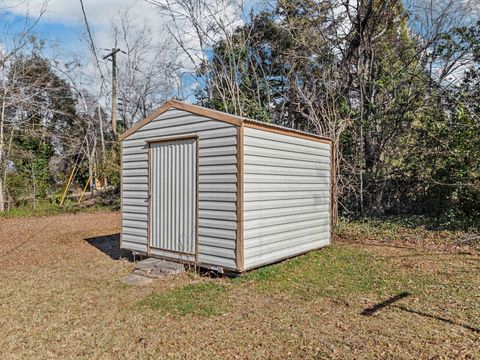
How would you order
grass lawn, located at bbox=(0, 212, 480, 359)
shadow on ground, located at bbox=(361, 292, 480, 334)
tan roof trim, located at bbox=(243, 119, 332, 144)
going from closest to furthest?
grass lawn, located at bbox=(0, 212, 480, 359) < shadow on ground, located at bbox=(361, 292, 480, 334) < tan roof trim, located at bbox=(243, 119, 332, 144)

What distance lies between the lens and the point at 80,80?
1786 centimetres

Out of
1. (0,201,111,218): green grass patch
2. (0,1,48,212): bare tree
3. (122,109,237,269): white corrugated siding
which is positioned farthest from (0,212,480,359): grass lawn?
(0,1,48,212): bare tree

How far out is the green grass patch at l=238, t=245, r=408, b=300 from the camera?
4148 mm

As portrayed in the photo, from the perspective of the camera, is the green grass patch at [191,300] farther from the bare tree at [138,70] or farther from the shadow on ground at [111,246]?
the bare tree at [138,70]

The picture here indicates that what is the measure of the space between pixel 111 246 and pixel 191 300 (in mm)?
3706

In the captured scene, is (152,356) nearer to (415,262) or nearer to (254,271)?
(254,271)

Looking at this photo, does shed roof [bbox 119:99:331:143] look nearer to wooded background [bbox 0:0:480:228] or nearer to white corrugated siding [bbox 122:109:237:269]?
white corrugated siding [bbox 122:109:237:269]

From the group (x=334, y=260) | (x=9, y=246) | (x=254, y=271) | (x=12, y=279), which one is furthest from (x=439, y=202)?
(x=9, y=246)

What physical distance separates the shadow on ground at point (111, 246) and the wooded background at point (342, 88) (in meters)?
4.21

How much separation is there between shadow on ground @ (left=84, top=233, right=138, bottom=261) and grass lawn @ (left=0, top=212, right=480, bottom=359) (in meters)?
0.19

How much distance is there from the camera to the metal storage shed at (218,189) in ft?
14.6

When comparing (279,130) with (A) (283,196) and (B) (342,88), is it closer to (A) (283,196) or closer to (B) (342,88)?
(A) (283,196)

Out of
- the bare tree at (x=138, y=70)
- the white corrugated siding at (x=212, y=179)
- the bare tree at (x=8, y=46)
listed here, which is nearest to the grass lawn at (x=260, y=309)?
the white corrugated siding at (x=212, y=179)

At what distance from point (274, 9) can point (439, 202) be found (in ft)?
25.1
